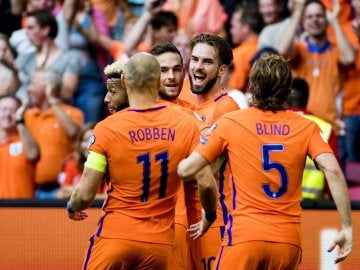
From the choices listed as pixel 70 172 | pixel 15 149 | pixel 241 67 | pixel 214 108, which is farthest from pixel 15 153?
pixel 214 108

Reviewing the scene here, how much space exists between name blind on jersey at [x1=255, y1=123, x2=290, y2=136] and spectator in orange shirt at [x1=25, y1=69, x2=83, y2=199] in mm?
5412

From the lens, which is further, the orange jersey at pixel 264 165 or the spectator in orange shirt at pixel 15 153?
the spectator in orange shirt at pixel 15 153

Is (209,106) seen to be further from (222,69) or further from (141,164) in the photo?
(141,164)

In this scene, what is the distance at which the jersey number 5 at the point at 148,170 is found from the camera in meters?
7.13

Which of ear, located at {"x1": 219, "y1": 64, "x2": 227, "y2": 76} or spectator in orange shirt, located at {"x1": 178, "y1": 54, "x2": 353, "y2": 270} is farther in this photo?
ear, located at {"x1": 219, "y1": 64, "x2": 227, "y2": 76}

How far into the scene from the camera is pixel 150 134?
23.5ft

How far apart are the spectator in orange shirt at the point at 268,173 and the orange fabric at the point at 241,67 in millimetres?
5273

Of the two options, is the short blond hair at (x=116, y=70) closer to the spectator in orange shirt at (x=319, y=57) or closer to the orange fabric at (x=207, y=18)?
the spectator in orange shirt at (x=319, y=57)

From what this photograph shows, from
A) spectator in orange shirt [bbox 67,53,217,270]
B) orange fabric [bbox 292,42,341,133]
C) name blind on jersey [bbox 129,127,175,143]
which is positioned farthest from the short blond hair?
orange fabric [bbox 292,42,341,133]

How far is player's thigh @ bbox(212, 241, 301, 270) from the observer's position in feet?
23.2

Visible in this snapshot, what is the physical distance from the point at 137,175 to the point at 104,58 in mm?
6242

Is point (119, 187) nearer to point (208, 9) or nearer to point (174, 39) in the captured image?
point (174, 39)

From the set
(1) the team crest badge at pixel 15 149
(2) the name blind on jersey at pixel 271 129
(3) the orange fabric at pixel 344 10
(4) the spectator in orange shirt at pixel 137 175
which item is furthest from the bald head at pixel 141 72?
(3) the orange fabric at pixel 344 10

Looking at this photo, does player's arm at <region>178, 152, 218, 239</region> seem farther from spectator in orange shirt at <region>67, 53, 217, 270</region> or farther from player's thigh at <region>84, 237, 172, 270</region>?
player's thigh at <region>84, 237, 172, 270</region>
